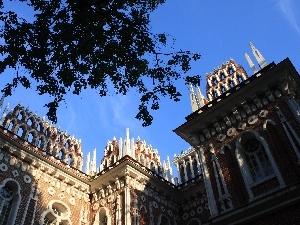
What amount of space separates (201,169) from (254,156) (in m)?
3.53

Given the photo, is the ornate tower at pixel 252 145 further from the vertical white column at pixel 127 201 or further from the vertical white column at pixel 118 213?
the vertical white column at pixel 118 213

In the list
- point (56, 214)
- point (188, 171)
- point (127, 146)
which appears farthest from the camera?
point (188, 171)

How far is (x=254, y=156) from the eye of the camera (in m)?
16.8

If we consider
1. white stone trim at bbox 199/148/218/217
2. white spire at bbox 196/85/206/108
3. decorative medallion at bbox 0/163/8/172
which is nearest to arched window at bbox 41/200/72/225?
decorative medallion at bbox 0/163/8/172

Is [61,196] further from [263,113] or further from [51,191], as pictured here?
[263,113]

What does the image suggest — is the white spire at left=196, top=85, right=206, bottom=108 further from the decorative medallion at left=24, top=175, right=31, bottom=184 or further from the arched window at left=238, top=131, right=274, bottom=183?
the decorative medallion at left=24, top=175, right=31, bottom=184

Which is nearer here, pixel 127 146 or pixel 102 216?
pixel 102 216

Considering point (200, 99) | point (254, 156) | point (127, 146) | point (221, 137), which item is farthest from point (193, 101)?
point (127, 146)

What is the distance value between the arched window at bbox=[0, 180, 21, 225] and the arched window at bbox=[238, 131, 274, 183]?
40.0ft

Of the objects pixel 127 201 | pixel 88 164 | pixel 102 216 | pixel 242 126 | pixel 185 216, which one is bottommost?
pixel 127 201

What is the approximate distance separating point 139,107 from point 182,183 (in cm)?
1411

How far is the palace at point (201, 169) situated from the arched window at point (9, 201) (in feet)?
0.17

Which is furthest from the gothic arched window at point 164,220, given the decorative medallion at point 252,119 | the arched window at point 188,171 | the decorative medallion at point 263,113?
the decorative medallion at point 263,113

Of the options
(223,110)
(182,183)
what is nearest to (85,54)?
(223,110)
